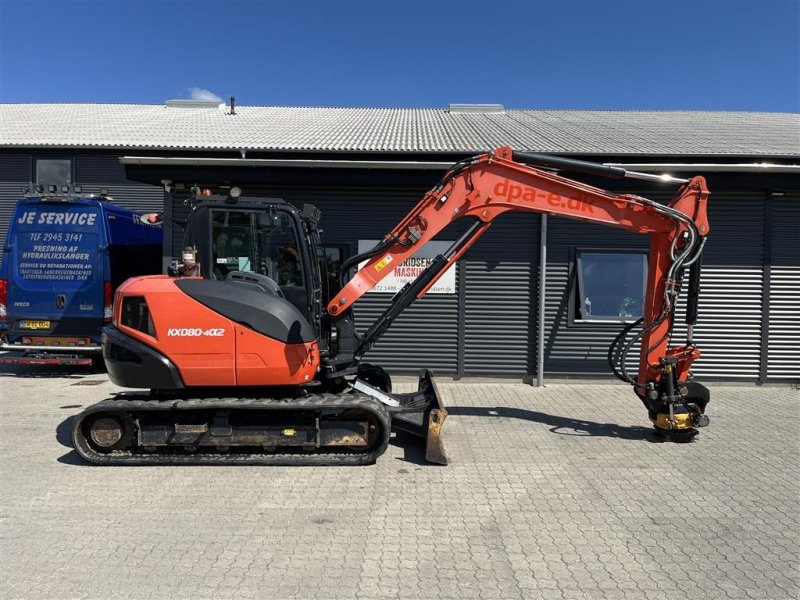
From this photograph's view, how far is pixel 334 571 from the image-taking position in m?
3.21

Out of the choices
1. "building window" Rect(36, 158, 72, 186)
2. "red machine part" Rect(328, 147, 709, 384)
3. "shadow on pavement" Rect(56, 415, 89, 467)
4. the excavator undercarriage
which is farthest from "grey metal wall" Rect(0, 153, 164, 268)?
"red machine part" Rect(328, 147, 709, 384)

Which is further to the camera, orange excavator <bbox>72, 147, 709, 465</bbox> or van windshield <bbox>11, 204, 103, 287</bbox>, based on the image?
van windshield <bbox>11, 204, 103, 287</bbox>

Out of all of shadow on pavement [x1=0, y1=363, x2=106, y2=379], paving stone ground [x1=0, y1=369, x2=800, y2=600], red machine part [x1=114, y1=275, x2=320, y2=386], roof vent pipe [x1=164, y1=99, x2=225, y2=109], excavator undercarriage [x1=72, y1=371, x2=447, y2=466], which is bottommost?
paving stone ground [x1=0, y1=369, x2=800, y2=600]

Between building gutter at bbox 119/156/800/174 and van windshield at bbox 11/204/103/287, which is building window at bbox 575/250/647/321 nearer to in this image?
building gutter at bbox 119/156/800/174

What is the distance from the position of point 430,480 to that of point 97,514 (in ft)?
8.88

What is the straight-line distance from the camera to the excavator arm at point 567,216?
5410 mm

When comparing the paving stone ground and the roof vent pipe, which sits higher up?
the roof vent pipe

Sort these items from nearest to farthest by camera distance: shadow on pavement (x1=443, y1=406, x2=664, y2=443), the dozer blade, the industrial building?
the dozer blade, shadow on pavement (x1=443, y1=406, x2=664, y2=443), the industrial building

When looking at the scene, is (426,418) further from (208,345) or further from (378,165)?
(378,165)

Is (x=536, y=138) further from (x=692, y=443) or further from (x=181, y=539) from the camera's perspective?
(x=181, y=539)

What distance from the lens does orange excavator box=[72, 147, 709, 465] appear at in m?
4.80

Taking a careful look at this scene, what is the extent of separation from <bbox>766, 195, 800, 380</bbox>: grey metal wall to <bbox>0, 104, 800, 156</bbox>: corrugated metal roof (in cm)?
102

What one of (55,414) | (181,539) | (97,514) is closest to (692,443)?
(181,539)

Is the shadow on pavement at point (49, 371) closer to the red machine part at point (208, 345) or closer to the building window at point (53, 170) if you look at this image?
the red machine part at point (208, 345)
